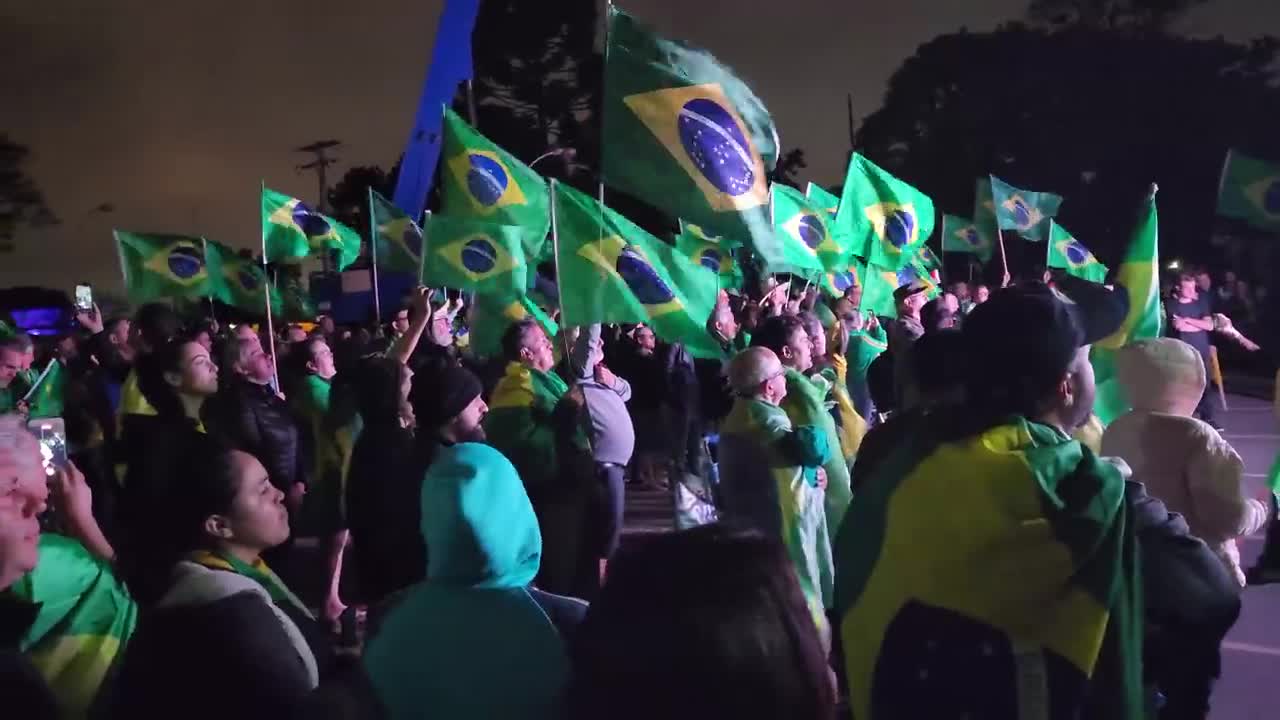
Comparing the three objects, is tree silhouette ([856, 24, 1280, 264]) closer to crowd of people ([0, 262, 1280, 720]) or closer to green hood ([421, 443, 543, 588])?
crowd of people ([0, 262, 1280, 720])

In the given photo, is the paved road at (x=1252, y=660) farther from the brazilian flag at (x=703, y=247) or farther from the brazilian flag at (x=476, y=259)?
the brazilian flag at (x=703, y=247)

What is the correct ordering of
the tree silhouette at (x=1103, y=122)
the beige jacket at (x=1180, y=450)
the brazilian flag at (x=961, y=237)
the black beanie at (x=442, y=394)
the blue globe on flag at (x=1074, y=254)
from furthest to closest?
the tree silhouette at (x=1103, y=122) → the brazilian flag at (x=961, y=237) → the blue globe on flag at (x=1074, y=254) → the black beanie at (x=442, y=394) → the beige jacket at (x=1180, y=450)

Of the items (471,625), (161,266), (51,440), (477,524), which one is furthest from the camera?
(161,266)

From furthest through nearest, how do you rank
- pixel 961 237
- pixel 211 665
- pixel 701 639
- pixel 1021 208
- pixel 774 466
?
1. pixel 961 237
2. pixel 1021 208
3. pixel 774 466
4. pixel 211 665
5. pixel 701 639

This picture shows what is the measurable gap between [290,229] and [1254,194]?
28.9ft

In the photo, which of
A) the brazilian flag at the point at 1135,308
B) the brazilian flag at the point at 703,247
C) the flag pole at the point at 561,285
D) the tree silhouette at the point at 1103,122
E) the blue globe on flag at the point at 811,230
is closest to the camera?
the brazilian flag at the point at 1135,308

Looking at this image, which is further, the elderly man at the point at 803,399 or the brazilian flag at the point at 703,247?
the brazilian flag at the point at 703,247

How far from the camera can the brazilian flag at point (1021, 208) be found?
48.1ft

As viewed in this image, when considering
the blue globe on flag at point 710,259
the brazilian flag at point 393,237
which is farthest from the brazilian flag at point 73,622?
the blue globe on flag at point 710,259

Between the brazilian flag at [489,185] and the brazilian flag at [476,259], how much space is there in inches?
4.1

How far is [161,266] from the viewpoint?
10586mm

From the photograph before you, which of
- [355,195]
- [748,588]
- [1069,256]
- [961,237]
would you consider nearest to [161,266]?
[1069,256]

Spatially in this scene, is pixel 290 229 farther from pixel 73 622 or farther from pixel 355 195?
pixel 355 195

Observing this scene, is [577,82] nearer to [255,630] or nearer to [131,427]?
[131,427]
